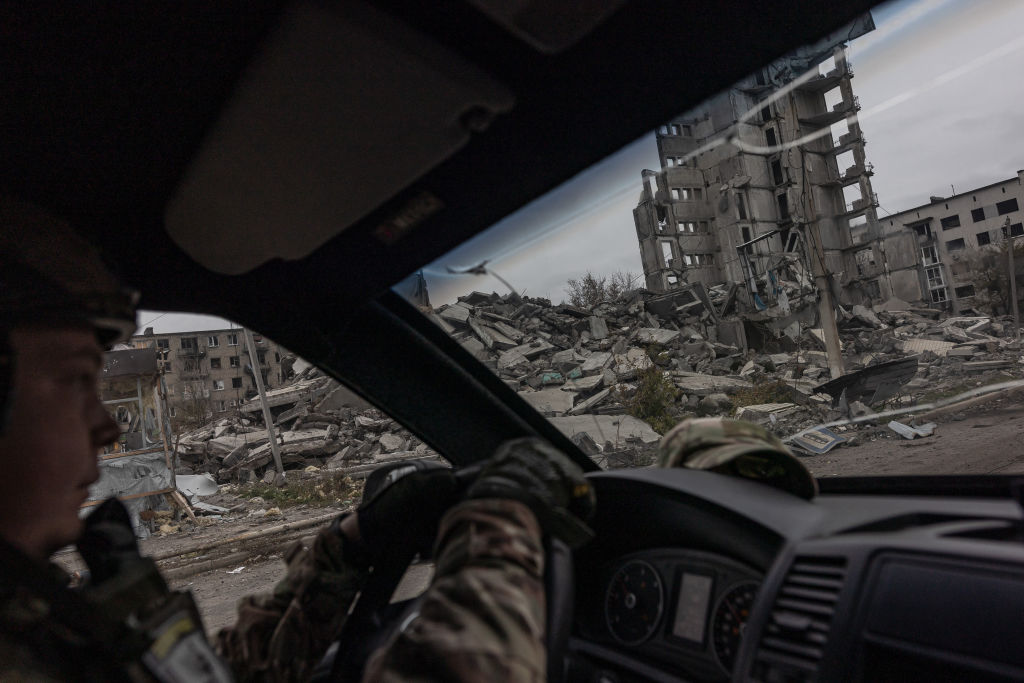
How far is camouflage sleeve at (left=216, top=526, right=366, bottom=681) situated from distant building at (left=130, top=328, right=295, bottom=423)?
77 cm

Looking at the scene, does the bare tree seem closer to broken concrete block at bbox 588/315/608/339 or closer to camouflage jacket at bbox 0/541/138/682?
broken concrete block at bbox 588/315/608/339

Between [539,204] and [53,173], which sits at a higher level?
[53,173]

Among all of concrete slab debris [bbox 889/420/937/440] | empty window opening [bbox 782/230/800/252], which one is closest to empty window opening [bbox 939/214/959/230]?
empty window opening [bbox 782/230/800/252]

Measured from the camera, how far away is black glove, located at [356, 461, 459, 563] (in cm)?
154

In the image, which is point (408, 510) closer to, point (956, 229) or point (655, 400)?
point (655, 400)

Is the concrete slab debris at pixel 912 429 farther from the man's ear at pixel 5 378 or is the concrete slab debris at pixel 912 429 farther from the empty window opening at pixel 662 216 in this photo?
the man's ear at pixel 5 378

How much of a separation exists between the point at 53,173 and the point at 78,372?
80 centimetres

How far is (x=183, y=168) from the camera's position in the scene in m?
1.58

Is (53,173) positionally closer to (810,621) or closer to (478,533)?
(478,533)

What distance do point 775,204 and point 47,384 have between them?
1.61 meters

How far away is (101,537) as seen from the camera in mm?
1130

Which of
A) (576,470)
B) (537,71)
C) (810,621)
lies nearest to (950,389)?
(810,621)

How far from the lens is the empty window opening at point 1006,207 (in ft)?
4.29

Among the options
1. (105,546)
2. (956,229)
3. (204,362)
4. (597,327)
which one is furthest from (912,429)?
(204,362)
